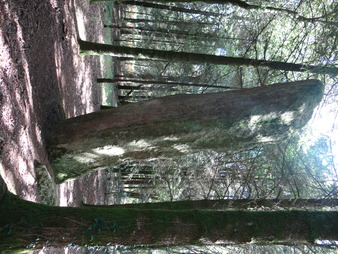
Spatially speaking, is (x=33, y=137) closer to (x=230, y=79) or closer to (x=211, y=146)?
(x=211, y=146)

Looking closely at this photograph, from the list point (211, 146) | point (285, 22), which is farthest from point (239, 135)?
point (285, 22)

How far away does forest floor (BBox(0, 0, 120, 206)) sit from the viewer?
4.21m

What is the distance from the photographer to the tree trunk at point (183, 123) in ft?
17.7

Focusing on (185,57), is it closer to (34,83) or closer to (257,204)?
(34,83)

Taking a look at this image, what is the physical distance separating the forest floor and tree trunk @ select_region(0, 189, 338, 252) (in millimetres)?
946

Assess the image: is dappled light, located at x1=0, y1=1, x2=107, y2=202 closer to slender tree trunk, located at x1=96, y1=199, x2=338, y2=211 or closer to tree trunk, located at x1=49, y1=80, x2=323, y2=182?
tree trunk, located at x1=49, y1=80, x2=323, y2=182

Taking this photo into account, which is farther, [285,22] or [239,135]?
[285,22]

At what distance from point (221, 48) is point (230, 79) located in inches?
52.0

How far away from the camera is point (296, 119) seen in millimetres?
5750

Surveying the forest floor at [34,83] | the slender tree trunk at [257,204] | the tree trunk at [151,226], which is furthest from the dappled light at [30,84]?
the slender tree trunk at [257,204]

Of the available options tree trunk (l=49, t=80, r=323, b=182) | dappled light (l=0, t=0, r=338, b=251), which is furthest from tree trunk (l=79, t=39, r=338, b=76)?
tree trunk (l=49, t=80, r=323, b=182)

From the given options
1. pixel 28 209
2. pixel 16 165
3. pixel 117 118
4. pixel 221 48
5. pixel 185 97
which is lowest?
pixel 28 209

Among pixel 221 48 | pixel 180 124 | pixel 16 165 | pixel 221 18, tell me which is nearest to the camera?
pixel 16 165

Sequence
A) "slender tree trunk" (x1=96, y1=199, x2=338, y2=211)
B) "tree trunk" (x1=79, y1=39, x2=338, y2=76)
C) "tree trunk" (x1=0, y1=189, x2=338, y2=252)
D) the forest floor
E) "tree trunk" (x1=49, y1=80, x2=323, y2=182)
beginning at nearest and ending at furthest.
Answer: "tree trunk" (x1=0, y1=189, x2=338, y2=252)
the forest floor
"tree trunk" (x1=49, y1=80, x2=323, y2=182)
"slender tree trunk" (x1=96, y1=199, x2=338, y2=211)
"tree trunk" (x1=79, y1=39, x2=338, y2=76)
